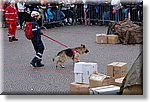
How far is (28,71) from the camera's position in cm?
869

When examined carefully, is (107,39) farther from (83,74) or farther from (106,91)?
(106,91)

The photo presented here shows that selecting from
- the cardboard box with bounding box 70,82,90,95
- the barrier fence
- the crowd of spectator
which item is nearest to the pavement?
the cardboard box with bounding box 70,82,90,95

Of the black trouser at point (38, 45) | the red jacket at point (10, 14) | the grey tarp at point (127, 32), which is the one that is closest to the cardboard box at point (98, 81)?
the black trouser at point (38, 45)

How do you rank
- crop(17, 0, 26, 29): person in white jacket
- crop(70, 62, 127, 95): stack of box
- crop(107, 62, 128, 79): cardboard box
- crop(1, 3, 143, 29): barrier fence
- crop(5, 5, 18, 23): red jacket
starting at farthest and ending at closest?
crop(1, 3, 143, 29): barrier fence, crop(17, 0, 26, 29): person in white jacket, crop(5, 5, 18, 23): red jacket, crop(107, 62, 128, 79): cardboard box, crop(70, 62, 127, 95): stack of box

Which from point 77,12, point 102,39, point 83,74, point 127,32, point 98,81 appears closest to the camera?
point 98,81

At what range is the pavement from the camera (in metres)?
7.21

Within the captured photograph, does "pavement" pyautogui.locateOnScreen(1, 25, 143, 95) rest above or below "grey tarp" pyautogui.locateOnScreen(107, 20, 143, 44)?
below

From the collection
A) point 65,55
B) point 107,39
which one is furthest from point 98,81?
point 107,39

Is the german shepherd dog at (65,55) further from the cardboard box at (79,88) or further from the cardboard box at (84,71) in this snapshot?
the cardboard box at (79,88)

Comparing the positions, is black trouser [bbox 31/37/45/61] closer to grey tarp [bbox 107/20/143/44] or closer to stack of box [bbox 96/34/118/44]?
grey tarp [bbox 107/20/143/44]

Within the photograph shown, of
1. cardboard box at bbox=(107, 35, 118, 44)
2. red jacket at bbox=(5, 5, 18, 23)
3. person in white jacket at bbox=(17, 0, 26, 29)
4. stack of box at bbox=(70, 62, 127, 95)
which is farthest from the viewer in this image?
person in white jacket at bbox=(17, 0, 26, 29)

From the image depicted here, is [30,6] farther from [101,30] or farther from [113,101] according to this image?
[113,101]

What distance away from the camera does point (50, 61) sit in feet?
32.2

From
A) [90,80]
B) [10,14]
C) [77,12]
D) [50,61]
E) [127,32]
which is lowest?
[50,61]
